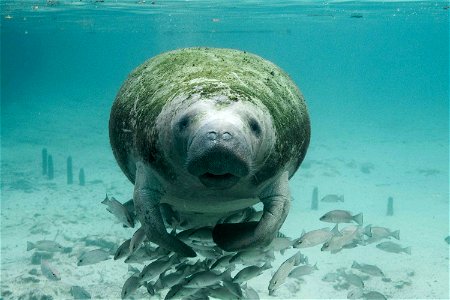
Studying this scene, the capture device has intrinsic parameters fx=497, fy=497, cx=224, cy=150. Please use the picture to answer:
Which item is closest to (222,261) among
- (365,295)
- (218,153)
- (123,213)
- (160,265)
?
(160,265)

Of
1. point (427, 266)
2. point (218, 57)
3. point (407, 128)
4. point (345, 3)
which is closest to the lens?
point (218, 57)

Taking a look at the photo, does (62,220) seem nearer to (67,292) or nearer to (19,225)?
(19,225)

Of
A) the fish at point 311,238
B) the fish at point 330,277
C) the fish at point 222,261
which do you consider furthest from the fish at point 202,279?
the fish at point 330,277

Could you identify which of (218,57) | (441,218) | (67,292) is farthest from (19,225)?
(441,218)

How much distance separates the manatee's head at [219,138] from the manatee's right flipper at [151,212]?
39 centimetres

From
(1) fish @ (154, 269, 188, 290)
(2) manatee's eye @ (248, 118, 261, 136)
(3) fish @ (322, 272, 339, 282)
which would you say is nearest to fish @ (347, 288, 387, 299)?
(3) fish @ (322, 272, 339, 282)

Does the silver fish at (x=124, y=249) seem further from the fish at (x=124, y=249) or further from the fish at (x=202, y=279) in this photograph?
the fish at (x=202, y=279)

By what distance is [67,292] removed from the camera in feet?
33.1

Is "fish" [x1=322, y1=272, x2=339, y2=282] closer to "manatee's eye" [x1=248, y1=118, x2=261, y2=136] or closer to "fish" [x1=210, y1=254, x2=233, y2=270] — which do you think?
"fish" [x1=210, y1=254, x2=233, y2=270]

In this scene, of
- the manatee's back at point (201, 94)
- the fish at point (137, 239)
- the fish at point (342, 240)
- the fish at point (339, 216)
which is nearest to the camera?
the manatee's back at point (201, 94)

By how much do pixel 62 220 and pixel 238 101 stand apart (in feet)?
44.8

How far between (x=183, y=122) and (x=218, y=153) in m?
0.50

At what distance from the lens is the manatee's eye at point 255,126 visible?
351cm

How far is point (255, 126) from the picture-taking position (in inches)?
139
